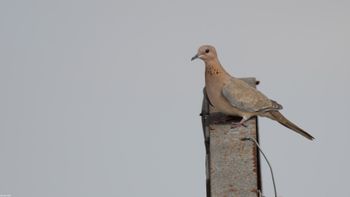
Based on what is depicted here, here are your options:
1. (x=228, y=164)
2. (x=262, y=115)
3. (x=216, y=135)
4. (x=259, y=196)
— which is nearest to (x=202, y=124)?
(x=216, y=135)

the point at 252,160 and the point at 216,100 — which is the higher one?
the point at 216,100

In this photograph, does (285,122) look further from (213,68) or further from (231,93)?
(213,68)

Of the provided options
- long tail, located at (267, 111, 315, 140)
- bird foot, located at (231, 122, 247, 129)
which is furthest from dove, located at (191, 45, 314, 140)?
bird foot, located at (231, 122, 247, 129)

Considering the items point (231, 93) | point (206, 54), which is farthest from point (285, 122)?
point (206, 54)

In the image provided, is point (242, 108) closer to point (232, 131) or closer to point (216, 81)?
point (216, 81)

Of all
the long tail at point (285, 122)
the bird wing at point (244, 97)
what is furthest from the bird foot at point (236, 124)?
the long tail at point (285, 122)

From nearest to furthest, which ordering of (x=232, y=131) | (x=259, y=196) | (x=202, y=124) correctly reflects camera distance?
1. (x=259, y=196)
2. (x=232, y=131)
3. (x=202, y=124)

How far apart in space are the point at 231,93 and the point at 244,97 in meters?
0.15

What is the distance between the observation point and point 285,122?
734cm

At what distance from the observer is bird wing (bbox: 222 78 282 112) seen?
665 centimetres

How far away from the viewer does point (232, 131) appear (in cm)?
509

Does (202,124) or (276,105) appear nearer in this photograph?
A: (202,124)

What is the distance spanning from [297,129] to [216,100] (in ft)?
3.96

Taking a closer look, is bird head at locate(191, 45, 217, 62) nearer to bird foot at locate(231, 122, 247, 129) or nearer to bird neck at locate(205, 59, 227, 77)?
bird neck at locate(205, 59, 227, 77)
